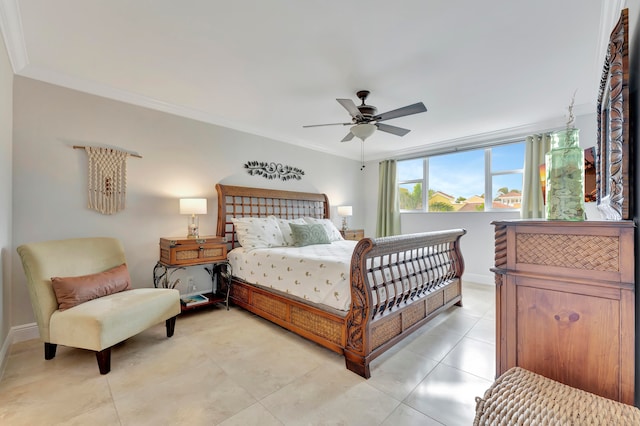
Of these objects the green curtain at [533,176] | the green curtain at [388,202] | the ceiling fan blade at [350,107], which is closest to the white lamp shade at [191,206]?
the ceiling fan blade at [350,107]

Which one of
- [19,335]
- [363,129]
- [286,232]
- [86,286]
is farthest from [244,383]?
[363,129]

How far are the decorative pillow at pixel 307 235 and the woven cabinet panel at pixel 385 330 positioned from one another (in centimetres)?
168

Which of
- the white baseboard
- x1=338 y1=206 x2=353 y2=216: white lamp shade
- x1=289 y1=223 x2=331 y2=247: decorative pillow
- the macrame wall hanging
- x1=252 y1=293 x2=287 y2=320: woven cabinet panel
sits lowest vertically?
the white baseboard

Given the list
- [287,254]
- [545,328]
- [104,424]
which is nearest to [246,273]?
[287,254]

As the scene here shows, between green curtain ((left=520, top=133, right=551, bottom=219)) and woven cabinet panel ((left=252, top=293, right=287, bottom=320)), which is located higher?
green curtain ((left=520, top=133, right=551, bottom=219))

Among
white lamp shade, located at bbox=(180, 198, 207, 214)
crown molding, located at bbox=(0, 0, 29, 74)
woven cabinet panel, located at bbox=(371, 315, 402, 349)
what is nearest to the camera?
crown molding, located at bbox=(0, 0, 29, 74)

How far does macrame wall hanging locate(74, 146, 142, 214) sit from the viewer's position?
9.45 feet

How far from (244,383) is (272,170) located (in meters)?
3.32

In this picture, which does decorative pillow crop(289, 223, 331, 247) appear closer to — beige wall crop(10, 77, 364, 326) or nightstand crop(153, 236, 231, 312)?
nightstand crop(153, 236, 231, 312)

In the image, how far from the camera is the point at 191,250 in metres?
3.14

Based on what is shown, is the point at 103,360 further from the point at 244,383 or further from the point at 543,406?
the point at 543,406

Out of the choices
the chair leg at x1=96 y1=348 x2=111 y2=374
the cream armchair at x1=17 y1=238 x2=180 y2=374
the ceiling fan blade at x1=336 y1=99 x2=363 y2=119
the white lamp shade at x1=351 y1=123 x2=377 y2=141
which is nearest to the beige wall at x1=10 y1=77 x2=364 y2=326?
the cream armchair at x1=17 y1=238 x2=180 y2=374

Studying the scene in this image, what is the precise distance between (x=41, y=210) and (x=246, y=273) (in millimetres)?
2120

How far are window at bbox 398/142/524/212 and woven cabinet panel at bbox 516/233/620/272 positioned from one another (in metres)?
3.90
